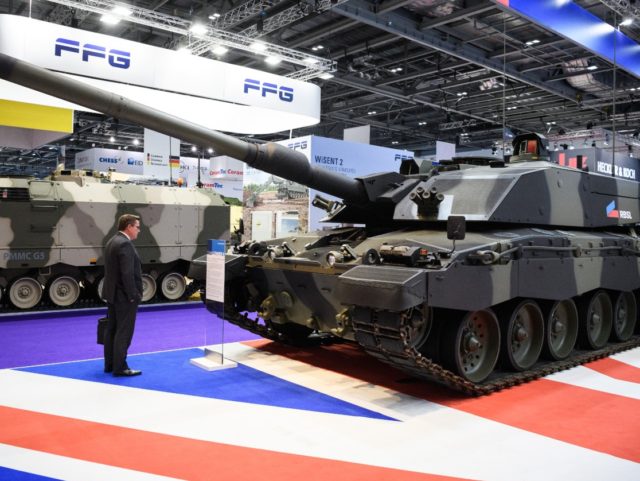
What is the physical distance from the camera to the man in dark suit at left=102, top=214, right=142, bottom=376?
22.6 ft

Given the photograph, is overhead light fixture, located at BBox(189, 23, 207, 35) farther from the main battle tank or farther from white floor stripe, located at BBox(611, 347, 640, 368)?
white floor stripe, located at BBox(611, 347, 640, 368)

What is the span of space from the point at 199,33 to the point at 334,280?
975 centimetres

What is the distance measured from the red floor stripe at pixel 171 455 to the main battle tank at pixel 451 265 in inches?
58.2

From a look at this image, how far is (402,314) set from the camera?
18.1 feet

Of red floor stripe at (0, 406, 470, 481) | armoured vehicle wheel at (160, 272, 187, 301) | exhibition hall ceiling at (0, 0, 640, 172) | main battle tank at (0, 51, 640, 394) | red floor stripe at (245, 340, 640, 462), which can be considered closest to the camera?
red floor stripe at (0, 406, 470, 481)

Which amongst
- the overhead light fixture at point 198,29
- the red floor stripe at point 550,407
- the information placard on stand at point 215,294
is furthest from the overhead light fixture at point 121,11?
the red floor stripe at point 550,407

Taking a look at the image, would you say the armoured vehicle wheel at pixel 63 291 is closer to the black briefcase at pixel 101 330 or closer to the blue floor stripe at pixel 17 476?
the black briefcase at pixel 101 330

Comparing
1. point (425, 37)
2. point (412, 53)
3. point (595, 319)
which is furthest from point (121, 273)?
point (412, 53)

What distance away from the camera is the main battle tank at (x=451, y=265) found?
5715 millimetres

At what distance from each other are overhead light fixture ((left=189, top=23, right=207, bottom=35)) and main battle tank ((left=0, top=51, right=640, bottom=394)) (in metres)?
7.75

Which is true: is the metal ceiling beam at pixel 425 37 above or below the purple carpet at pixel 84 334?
above

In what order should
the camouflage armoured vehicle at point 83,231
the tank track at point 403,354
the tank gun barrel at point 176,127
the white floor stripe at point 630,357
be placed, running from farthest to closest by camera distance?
the camouflage armoured vehicle at point 83,231 < the white floor stripe at point 630,357 < the tank track at point 403,354 < the tank gun barrel at point 176,127

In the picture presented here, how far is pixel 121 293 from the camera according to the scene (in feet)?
22.7

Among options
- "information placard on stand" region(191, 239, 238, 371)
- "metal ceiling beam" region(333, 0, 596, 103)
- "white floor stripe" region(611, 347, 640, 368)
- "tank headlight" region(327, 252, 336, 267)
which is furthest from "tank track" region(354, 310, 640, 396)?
"metal ceiling beam" region(333, 0, 596, 103)
